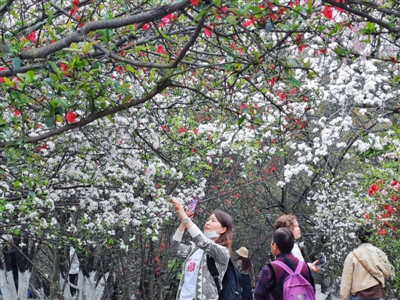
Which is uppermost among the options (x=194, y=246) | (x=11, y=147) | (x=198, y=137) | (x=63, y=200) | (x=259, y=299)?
(x=198, y=137)

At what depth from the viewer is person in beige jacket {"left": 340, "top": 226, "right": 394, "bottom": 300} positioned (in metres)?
7.06

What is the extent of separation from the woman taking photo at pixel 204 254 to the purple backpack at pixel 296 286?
23.7 inches

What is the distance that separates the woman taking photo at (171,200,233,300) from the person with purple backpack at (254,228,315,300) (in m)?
0.51

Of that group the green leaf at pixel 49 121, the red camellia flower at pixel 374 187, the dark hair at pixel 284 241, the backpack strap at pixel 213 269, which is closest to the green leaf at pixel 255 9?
the green leaf at pixel 49 121

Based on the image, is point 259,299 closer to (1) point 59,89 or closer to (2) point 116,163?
(2) point 116,163

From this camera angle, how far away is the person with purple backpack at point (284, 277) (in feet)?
17.2

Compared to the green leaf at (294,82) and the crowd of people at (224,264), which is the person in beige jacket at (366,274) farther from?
the green leaf at (294,82)

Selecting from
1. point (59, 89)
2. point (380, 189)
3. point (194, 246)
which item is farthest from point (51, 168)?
point (380, 189)

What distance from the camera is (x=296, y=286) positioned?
5.24 m

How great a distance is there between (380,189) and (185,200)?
3.31 metres

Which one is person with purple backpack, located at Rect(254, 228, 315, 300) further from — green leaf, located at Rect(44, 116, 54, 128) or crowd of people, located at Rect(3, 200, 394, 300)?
green leaf, located at Rect(44, 116, 54, 128)

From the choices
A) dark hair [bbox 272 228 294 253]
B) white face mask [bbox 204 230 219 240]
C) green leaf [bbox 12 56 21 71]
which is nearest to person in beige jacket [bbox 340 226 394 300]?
dark hair [bbox 272 228 294 253]

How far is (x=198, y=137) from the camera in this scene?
9422 mm

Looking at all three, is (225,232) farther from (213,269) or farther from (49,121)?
(49,121)
